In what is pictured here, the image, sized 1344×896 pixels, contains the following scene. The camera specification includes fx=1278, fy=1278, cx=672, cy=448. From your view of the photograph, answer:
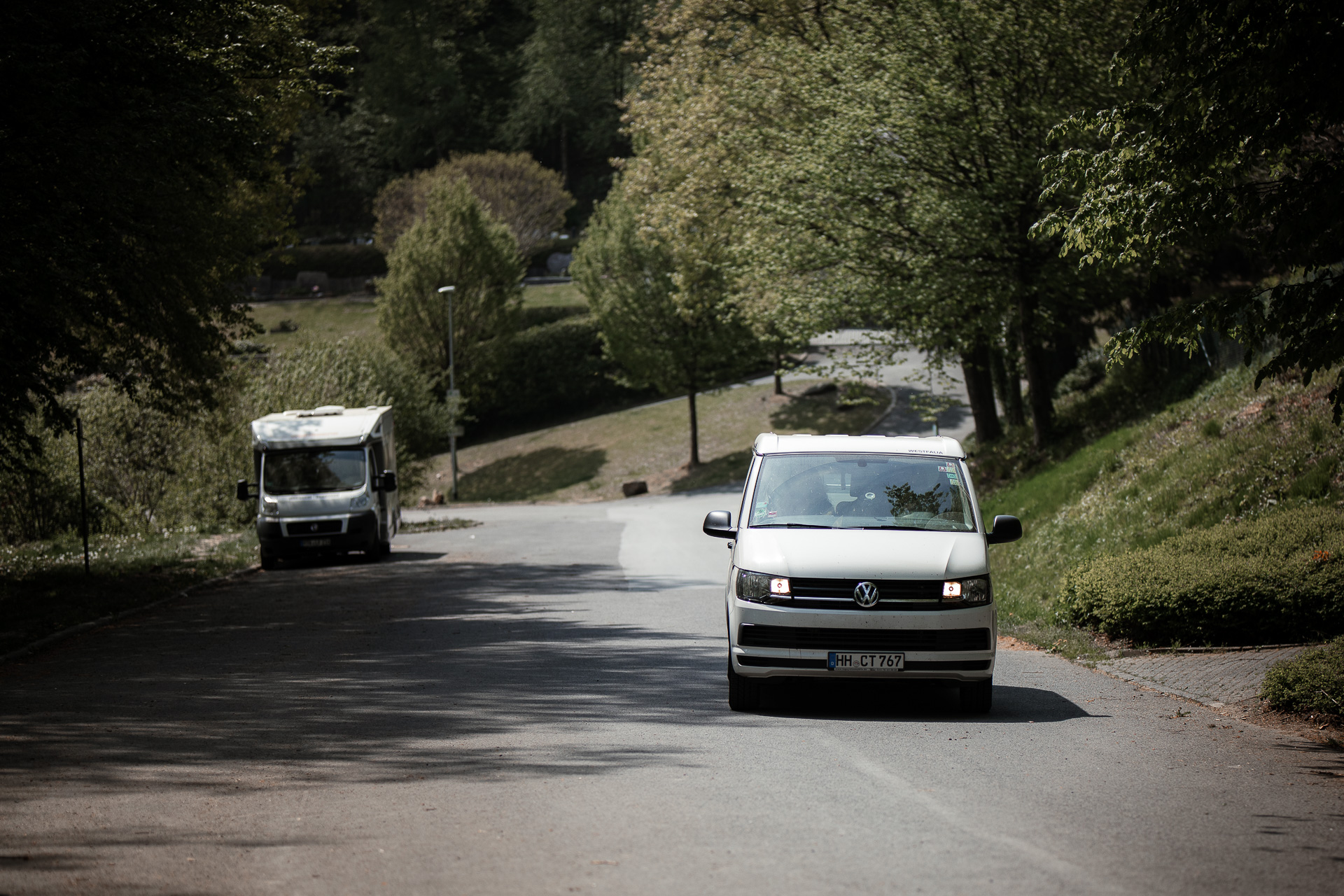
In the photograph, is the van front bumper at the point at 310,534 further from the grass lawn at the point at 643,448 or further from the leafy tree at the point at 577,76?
the leafy tree at the point at 577,76

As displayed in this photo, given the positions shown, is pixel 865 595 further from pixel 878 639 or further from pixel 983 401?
pixel 983 401

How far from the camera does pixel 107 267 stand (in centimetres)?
1395

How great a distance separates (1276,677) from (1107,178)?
4.22 m

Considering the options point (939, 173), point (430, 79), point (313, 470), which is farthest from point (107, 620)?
point (430, 79)

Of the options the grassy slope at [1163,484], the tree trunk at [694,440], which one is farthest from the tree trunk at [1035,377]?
the tree trunk at [694,440]

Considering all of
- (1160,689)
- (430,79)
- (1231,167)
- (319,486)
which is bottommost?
(1160,689)

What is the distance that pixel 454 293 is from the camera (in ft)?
181

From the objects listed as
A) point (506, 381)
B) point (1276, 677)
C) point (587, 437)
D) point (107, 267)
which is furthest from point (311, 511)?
point (506, 381)

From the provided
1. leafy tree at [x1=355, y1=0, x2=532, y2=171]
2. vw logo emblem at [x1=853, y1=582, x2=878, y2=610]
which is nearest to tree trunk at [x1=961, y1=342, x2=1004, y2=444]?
vw logo emblem at [x1=853, y1=582, x2=878, y2=610]

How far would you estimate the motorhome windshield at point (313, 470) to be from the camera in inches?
934

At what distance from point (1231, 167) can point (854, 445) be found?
395cm

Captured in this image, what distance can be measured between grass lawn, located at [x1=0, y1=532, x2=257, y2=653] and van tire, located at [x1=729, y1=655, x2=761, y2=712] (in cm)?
791

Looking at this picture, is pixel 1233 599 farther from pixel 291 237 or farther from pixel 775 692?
pixel 291 237

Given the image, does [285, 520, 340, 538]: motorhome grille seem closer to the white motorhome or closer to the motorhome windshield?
the white motorhome
